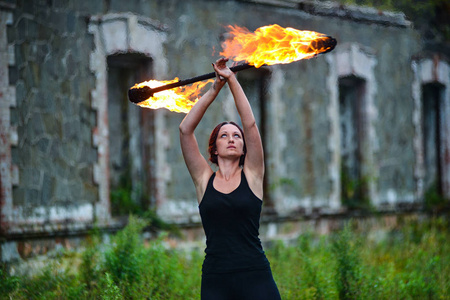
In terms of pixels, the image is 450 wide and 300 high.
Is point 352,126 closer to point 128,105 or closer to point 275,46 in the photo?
point 128,105

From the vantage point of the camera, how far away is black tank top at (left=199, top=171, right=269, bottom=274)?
3.60 m

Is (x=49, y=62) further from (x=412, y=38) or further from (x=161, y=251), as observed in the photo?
(x=412, y=38)

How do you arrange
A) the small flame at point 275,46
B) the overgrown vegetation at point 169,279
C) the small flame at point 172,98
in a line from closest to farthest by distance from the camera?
the small flame at point 275,46
the small flame at point 172,98
the overgrown vegetation at point 169,279

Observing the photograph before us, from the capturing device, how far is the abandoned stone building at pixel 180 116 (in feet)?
25.2

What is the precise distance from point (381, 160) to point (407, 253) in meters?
3.59

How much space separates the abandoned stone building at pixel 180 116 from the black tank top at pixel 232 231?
348 cm

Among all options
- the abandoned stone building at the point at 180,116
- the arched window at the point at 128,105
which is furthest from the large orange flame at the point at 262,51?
the arched window at the point at 128,105

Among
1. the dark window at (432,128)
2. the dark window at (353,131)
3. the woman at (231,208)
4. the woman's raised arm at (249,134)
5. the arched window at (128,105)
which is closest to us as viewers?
the woman at (231,208)

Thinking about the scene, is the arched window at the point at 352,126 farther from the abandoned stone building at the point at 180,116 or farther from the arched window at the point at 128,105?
the arched window at the point at 128,105

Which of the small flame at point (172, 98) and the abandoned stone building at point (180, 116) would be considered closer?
the small flame at point (172, 98)

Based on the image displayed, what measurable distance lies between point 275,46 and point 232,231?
148 cm

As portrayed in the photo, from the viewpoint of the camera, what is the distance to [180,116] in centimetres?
912

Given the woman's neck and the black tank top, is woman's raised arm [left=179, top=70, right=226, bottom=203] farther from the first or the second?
the black tank top

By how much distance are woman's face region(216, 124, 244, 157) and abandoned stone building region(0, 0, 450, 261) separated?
302 centimetres
